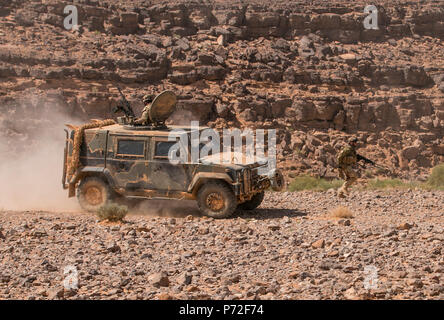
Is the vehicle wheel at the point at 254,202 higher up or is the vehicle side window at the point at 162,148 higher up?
the vehicle side window at the point at 162,148

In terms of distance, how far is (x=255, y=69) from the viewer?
1228 inches

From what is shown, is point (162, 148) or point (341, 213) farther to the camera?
point (162, 148)

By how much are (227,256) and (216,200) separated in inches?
148

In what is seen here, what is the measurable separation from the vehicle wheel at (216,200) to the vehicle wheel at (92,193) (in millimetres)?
2136

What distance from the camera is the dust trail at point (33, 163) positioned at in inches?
640

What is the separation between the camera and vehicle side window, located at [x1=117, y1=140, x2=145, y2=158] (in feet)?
45.7

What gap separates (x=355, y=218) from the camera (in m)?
13.1

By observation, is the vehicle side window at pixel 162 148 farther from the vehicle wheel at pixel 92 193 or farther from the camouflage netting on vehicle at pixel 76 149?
the camouflage netting on vehicle at pixel 76 149

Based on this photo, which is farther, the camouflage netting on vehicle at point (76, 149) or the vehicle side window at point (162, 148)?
the camouflage netting on vehicle at point (76, 149)

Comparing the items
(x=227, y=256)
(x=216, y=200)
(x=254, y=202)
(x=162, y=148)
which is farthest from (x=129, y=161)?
(x=227, y=256)

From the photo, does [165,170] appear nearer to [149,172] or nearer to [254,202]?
[149,172]

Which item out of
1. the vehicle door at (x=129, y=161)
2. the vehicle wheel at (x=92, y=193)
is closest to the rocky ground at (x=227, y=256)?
the vehicle wheel at (x=92, y=193)

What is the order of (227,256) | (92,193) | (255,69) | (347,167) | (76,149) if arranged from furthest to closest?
(255,69) → (347,167) → (92,193) → (76,149) → (227,256)

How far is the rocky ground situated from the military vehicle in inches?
22.7
